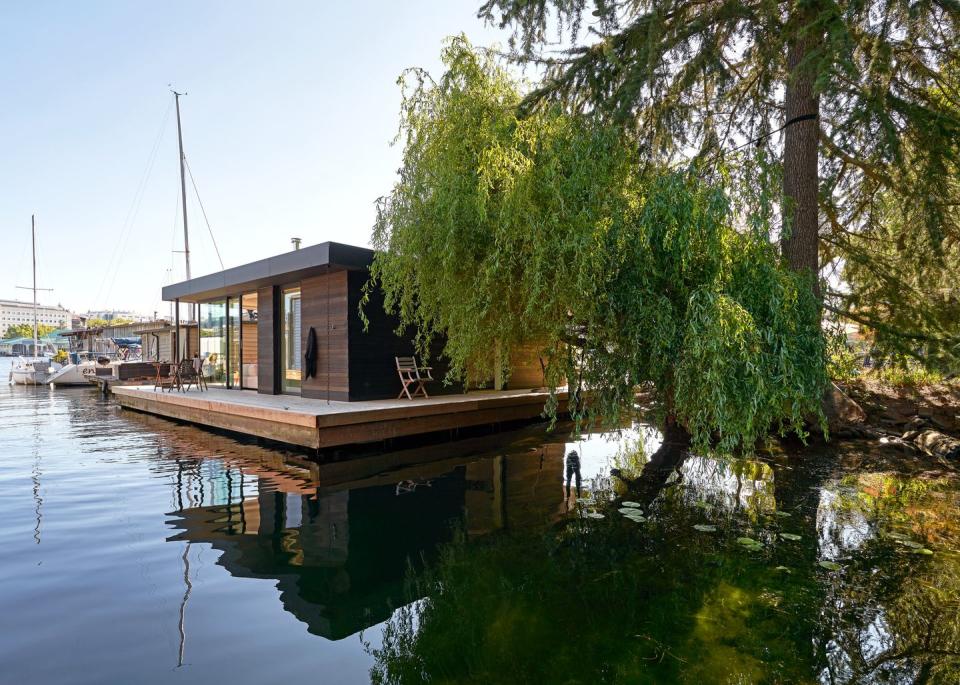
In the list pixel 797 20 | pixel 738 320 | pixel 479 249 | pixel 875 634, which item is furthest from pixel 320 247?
pixel 875 634

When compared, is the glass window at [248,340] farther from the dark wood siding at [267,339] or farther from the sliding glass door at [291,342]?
the sliding glass door at [291,342]

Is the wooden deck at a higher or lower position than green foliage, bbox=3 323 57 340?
lower

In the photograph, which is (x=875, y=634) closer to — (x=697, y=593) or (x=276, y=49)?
(x=697, y=593)

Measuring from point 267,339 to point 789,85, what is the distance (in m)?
9.00

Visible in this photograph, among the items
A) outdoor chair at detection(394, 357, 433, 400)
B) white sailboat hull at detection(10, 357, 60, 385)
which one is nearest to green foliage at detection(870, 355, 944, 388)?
outdoor chair at detection(394, 357, 433, 400)

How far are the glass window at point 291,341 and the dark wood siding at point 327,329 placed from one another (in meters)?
0.32

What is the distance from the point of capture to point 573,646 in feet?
7.71

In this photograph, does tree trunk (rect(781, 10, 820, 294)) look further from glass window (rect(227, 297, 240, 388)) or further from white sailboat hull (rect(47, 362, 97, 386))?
white sailboat hull (rect(47, 362, 97, 386))

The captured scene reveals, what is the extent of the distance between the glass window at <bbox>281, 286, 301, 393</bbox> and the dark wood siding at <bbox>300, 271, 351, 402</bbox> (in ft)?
1.05

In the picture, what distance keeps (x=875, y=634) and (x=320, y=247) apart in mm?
7006

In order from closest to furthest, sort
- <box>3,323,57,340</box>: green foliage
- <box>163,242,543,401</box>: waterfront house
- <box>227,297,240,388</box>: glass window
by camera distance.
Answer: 1. <box>163,242,543,401</box>: waterfront house
2. <box>227,297,240,388</box>: glass window
3. <box>3,323,57,340</box>: green foliage

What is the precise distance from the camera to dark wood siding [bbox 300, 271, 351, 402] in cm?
798

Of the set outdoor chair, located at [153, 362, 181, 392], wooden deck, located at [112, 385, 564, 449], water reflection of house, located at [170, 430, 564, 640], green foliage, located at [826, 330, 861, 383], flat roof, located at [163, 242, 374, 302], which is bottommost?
water reflection of house, located at [170, 430, 564, 640]

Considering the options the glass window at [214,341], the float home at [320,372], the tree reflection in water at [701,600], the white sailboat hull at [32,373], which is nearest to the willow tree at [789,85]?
the tree reflection in water at [701,600]
